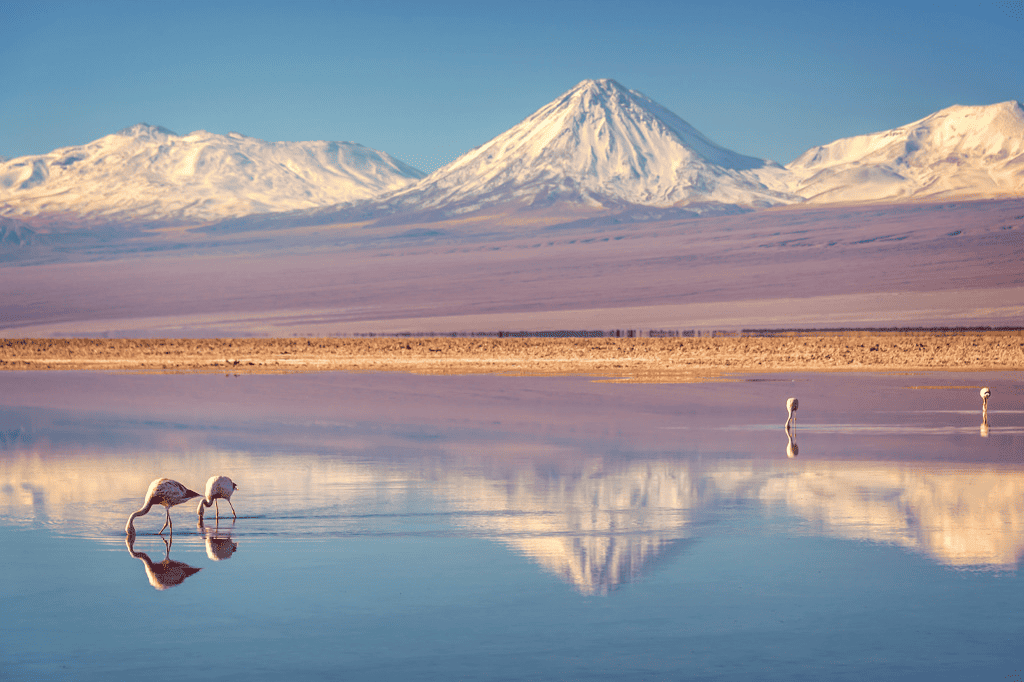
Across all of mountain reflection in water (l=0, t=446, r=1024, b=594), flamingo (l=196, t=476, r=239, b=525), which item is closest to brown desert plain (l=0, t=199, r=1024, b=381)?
mountain reflection in water (l=0, t=446, r=1024, b=594)

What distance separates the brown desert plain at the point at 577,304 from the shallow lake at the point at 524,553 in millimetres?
17686

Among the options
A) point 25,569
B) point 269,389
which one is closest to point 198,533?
point 25,569

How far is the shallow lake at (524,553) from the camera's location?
821 cm

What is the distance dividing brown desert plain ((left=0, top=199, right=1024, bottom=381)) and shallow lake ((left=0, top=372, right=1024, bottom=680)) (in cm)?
1769

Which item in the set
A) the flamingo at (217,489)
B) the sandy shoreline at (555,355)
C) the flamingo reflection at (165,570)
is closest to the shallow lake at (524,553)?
the flamingo reflection at (165,570)

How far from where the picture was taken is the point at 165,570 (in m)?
10.7

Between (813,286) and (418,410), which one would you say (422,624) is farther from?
(813,286)

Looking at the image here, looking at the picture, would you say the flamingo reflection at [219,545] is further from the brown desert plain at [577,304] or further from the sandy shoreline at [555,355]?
the brown desert plain at [577,304]

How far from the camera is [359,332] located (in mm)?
75250

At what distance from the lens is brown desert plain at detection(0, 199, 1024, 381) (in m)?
46.7

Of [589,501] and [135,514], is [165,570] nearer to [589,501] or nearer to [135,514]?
[135,514]

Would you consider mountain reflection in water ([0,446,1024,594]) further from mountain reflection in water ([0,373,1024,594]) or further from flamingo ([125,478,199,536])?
flamingo ([125,478,199,536])

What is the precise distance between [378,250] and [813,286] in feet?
282

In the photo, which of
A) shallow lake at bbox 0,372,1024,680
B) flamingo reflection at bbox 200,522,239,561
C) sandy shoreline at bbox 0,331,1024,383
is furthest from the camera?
sandy shoreline at bbox 0,331,1024,383
